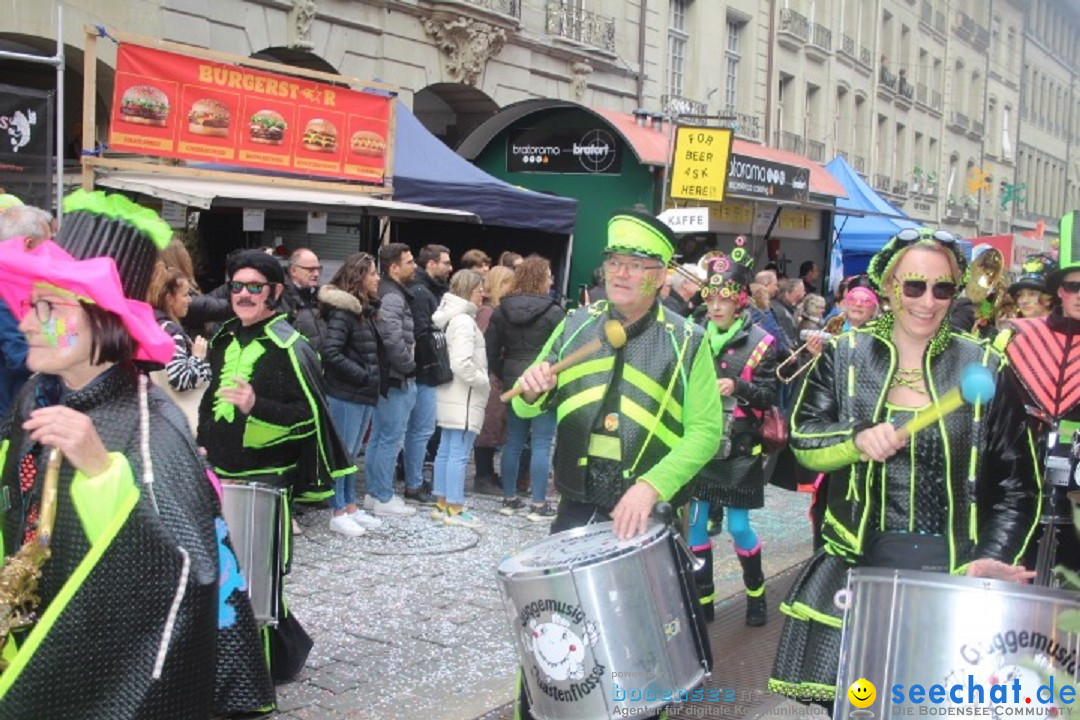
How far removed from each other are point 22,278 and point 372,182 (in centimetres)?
834

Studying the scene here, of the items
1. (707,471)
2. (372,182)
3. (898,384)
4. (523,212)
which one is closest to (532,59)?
(523,212)

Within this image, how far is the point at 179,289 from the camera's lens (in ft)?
20.2

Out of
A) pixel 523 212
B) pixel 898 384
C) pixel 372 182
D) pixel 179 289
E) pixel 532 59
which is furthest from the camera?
pixel 532 59

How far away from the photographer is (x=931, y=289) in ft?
12.2

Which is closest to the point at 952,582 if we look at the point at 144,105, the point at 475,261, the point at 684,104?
the point at 475,261

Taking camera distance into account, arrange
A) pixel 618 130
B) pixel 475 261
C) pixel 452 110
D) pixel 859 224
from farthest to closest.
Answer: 1. pixel 859 224
2. pixel 452 110
3. pixel 618 130
4. pixel 475 261

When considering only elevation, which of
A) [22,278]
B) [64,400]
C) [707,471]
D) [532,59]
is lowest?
[707,471]

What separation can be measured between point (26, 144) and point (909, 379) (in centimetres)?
568

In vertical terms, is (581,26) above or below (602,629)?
above

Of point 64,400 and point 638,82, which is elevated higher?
point 638,82

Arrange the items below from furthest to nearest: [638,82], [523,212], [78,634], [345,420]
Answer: [638,82], [523,212], [345,420], [78,634]

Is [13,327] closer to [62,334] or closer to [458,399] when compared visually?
[62,334]

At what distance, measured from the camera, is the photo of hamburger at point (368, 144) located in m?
10.8

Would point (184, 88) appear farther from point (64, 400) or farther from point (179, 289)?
point (64, 400)
